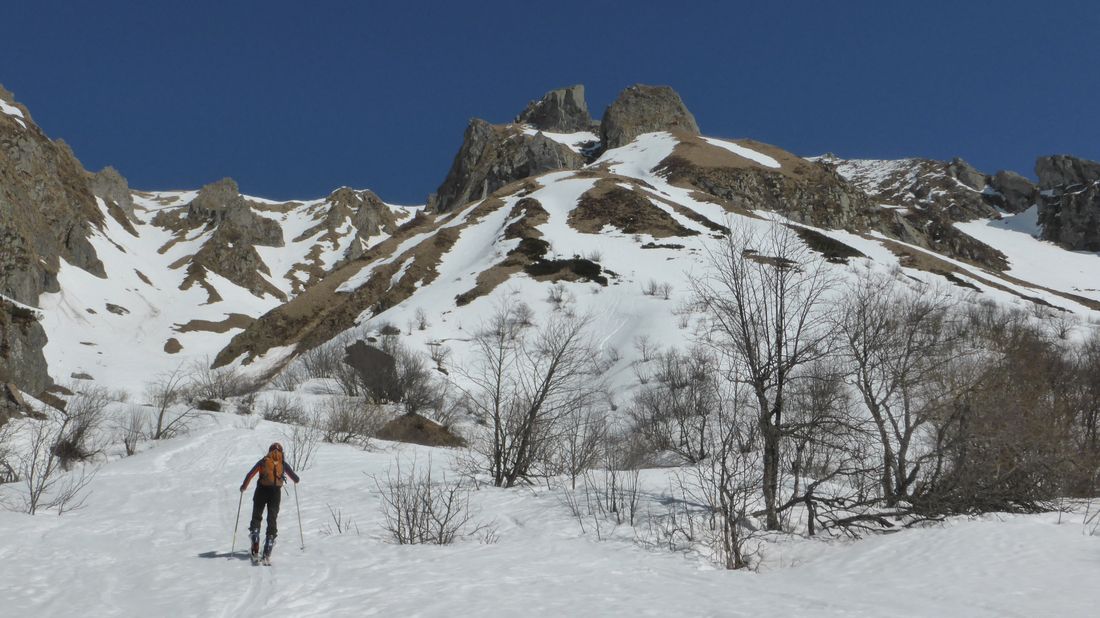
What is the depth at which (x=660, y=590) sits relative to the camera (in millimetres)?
7109

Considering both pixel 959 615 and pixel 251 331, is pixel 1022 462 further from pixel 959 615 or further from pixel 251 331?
pixel 251 331

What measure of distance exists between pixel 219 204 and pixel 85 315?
3021 inches

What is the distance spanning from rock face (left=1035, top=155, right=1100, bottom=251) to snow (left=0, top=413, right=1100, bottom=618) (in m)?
104

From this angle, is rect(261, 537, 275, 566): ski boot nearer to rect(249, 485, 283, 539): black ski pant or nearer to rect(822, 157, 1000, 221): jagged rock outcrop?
rect(249, 485, 283, 539): black ski pant

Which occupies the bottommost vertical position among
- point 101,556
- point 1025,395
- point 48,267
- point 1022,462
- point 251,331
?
point 101,556

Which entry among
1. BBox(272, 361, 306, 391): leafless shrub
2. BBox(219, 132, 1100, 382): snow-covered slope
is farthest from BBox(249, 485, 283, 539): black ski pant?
BBox(272, 361, 306, 391): leafless shrub

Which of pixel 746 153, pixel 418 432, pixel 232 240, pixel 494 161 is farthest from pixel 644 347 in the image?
pixel 232 240

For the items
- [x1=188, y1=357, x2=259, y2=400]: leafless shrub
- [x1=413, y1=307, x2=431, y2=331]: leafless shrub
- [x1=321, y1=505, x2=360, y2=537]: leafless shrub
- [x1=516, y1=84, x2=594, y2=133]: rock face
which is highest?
[x1=516, y1=84, x2=594, y2=133]: rock face

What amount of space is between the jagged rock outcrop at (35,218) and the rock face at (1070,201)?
116m

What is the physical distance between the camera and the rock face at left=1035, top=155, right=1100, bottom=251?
88.1 meters

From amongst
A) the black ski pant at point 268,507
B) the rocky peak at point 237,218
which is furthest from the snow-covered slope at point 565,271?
the rocky peak at point 237,218

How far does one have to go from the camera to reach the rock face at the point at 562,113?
11838 cm

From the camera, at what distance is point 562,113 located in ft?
391

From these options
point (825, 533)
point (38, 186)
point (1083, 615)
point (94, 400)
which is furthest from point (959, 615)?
point (38, 186)
